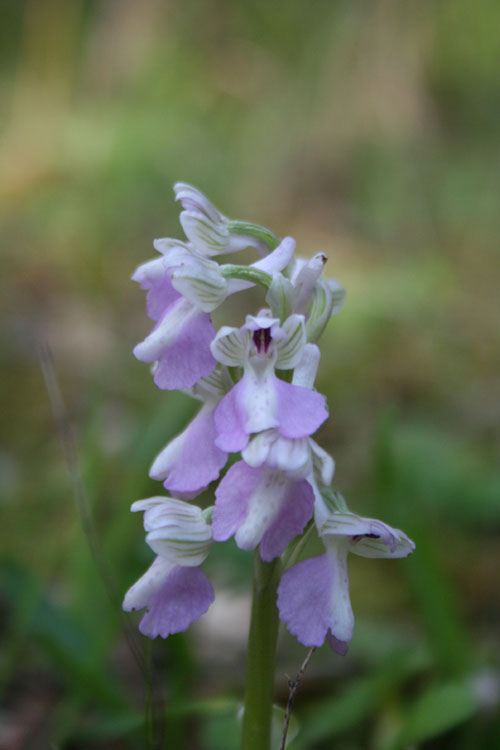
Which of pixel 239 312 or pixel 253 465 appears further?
pixel 239 312

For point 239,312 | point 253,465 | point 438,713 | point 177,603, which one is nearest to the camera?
point 253,465

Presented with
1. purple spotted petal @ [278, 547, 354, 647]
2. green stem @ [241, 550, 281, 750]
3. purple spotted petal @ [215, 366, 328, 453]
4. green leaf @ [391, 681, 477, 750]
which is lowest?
green leaf @ [391, 681, 477, 750]

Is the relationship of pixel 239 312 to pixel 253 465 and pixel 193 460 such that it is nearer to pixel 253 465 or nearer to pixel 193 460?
pixel 193 460

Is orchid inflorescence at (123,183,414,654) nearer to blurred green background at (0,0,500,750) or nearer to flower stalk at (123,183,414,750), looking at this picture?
flower stalk at (123,183,414,750)

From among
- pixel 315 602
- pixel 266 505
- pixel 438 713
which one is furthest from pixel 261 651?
pixel 438 713

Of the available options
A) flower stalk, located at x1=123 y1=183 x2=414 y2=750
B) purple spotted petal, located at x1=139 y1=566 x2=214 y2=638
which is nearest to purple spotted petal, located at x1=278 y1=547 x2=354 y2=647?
flower stalk, located at x1=123 y1=183 x2=414 y2=750

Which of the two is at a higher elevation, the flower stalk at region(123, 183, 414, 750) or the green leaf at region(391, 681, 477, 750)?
the flower stalk at region(123, 183, 414, 750)

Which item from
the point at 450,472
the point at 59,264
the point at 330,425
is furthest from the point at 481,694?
the point at 59,264
